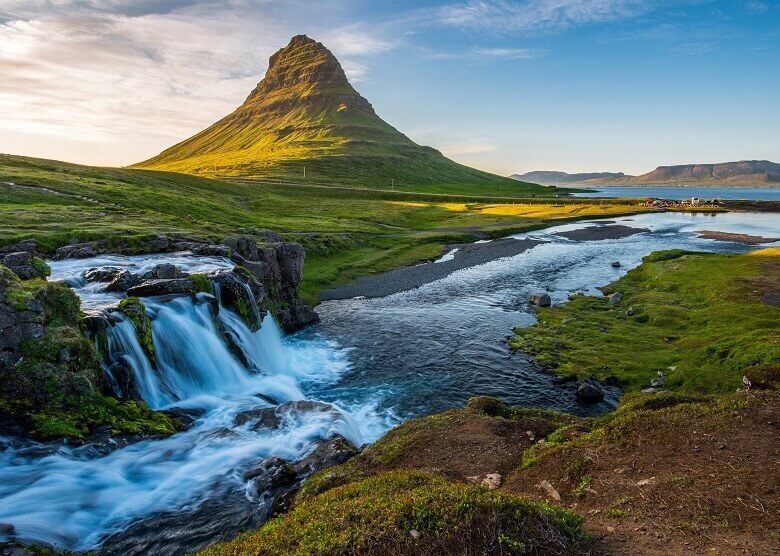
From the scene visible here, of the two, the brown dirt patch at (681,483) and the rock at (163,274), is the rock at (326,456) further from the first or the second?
Result: the rock at (163,274)

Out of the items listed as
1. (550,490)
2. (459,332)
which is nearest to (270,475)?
(550,490)

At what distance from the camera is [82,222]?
54250 millimetres

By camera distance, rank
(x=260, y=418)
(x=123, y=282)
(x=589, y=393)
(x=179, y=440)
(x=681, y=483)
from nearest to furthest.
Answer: (x=681, y=483), (x=179, y=440), (x=260, y=418), (x=589, y=393), (x=123, y=282)

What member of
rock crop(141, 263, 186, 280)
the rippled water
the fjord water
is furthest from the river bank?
rock crop(141, 263, 186, 280)

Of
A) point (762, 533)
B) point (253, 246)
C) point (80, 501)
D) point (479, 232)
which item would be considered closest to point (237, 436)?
point (80, 501)

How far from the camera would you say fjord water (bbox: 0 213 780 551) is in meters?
16.0

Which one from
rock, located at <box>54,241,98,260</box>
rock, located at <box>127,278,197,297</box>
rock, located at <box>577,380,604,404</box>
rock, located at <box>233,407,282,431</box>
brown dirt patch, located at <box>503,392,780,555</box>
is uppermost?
rock, located at <box>54,241,98,260</box>

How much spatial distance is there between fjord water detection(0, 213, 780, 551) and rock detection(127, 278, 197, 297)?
890 mm

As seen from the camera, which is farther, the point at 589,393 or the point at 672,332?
the point at 672,332

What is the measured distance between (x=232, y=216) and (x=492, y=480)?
8699cm

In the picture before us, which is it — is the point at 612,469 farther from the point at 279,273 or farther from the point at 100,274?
the point at 279,273

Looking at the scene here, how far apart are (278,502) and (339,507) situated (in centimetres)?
605

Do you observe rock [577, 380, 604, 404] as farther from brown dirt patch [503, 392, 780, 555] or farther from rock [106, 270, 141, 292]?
rock [106, 270, 141, 292]

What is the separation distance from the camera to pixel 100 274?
34.2 metres
